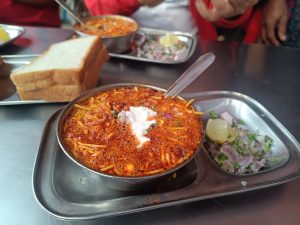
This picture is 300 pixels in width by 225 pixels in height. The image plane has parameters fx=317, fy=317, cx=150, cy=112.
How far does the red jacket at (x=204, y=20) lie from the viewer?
5.19 ft

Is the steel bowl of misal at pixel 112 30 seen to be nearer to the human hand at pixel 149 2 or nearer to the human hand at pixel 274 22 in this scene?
the human hand at pixel 149 2

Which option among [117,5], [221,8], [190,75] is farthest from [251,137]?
[117,5]

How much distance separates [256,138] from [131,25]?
80 centimetres

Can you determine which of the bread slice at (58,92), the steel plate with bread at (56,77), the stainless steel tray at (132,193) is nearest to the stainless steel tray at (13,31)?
the steel plate with bread at (56,77)

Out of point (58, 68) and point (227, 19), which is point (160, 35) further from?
point (58, 68)

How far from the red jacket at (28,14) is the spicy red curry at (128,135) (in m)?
1.13

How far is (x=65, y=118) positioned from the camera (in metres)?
0.82

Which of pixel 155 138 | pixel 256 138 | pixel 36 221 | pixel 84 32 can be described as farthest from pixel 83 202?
pixel 84 32

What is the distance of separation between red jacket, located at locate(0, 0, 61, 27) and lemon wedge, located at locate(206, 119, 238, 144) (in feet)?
4.42

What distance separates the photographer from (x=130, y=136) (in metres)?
0.74

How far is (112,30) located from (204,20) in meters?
0.55

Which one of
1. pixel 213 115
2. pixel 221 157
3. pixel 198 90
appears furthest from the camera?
pixel 198 90

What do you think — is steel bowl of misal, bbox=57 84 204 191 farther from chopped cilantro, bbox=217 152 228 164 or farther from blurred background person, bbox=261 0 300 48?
blurred background person, bbox=261 0 300 48

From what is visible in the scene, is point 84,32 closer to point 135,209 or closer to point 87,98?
point 87,98
